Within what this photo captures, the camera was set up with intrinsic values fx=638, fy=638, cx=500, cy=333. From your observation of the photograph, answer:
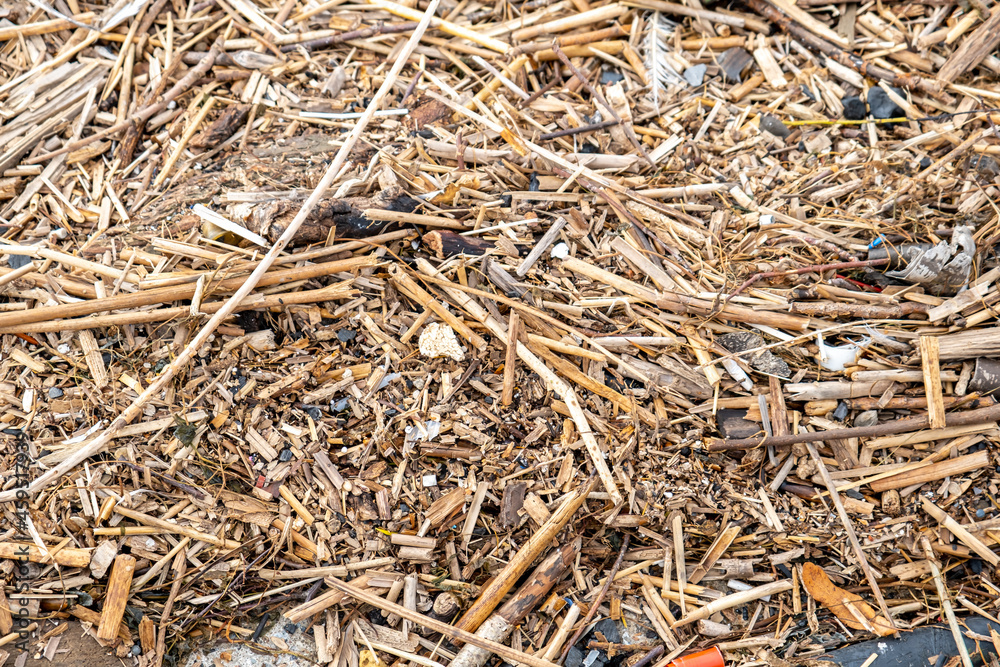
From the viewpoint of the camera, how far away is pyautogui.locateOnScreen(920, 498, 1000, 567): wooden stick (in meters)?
2.89

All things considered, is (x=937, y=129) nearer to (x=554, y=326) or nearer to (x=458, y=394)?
(x=554, y=326)

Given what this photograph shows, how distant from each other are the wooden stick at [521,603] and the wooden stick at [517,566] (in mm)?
49

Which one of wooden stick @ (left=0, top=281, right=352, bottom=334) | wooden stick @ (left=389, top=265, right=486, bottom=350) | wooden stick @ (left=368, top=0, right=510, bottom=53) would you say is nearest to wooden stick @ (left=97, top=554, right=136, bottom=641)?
wooden stick @ (left=0, top=281, right=352, bottom=334)

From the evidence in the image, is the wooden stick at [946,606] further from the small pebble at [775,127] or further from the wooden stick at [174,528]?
the wooden stick at [174,528]

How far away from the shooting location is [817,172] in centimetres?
343

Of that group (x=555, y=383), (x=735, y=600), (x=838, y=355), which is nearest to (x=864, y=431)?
(x=838, y=355)

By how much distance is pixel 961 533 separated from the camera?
2.90 metres

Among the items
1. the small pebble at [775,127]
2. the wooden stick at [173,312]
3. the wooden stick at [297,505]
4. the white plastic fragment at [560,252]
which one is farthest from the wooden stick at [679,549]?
the small pebble at [775,127]

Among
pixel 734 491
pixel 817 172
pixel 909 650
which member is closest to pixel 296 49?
pixel 817 172

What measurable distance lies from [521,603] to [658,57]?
10.3 ft

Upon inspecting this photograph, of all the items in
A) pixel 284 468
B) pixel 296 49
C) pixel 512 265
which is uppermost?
pixel 296 49

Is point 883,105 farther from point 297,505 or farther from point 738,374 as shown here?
point 297,505

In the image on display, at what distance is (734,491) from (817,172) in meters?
1.77

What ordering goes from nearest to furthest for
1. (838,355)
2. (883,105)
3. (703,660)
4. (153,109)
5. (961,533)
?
(703,660) < (961,533) < (838,355) < (883,105) < (153,109)
